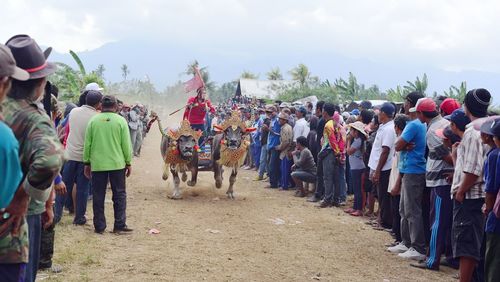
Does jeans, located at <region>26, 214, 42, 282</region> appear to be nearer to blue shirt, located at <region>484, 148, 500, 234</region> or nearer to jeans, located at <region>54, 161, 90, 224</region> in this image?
blue shirt, located at <region>484, 148, 500, 234</region>

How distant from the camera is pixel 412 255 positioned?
24.8 feet

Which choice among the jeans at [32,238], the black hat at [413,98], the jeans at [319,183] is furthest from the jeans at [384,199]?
the jeans at [32,238]

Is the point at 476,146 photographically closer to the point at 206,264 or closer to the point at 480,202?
the point at 480,202

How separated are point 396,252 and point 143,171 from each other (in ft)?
33.9

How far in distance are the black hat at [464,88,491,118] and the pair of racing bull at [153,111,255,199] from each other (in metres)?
6.44

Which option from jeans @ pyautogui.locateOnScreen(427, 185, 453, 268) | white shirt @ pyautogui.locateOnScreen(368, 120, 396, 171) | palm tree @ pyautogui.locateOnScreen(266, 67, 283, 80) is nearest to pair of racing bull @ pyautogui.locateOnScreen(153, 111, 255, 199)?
white shirt @ pyautogui.locateOnScreen(368, 120, 396, 171)

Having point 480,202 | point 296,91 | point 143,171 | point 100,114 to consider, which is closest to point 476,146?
point 480,202

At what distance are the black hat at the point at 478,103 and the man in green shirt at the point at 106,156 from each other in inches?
190

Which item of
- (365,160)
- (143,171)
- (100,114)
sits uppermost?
(100,114)

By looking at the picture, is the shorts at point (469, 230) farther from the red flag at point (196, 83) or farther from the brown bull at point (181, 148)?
the red flag at point (196, 83)

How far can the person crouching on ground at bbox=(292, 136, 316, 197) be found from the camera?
1270cm

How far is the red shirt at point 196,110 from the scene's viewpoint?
Result: 43.3 ft

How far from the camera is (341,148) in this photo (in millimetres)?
10984

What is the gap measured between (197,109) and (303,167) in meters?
2.94
